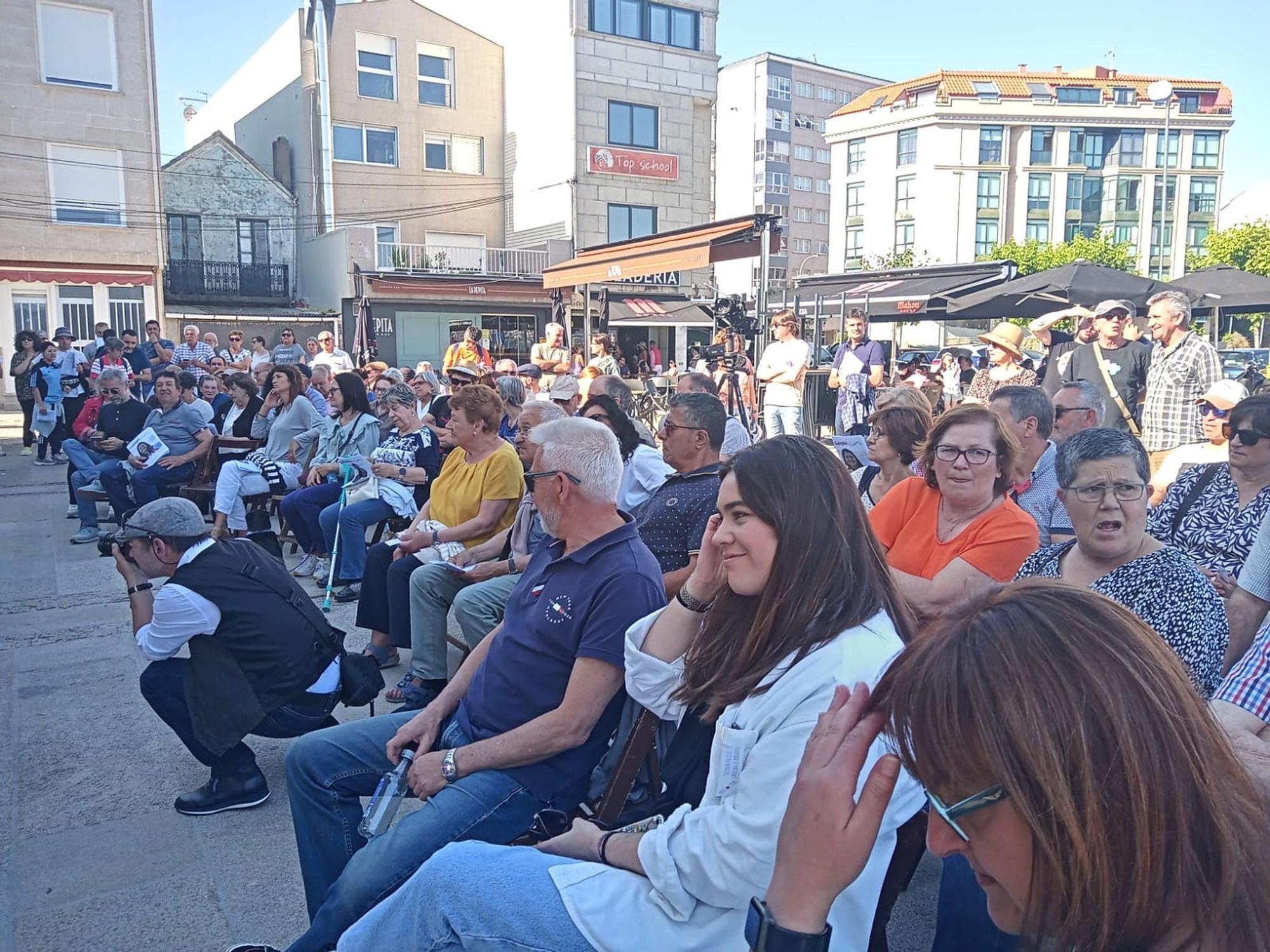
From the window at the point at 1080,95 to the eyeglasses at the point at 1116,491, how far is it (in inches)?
2826

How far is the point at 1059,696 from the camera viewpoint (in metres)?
0.90

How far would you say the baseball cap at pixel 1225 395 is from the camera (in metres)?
4.28

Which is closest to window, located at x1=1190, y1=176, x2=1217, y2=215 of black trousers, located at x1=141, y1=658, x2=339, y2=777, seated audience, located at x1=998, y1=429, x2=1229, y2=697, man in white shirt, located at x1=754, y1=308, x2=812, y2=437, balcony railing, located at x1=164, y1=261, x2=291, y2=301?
balcony railing, located at x1=164, y1=261, x2=291, y2=301

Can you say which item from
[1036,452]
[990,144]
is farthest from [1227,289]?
[990,144]

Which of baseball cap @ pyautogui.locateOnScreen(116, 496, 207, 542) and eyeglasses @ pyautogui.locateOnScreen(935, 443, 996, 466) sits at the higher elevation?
eyeglasses @ pyautogui.locateOnScreen(935, 443, 996, 466)

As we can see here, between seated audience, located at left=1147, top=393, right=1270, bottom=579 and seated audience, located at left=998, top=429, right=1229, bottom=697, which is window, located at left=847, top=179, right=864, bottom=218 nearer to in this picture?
seated audience, located at left=1147, top=393, right=1270, bottom=579

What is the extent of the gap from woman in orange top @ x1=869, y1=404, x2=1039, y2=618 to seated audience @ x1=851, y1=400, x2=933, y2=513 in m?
0.73

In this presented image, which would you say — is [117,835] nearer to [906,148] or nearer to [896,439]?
[896,439]

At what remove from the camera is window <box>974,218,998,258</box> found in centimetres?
6272

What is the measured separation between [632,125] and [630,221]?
2.75 meters

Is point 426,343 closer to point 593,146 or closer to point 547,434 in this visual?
point 593,146

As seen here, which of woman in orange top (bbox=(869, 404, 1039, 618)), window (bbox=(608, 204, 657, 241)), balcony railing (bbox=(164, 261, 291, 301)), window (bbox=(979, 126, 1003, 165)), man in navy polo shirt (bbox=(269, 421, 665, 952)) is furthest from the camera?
window (bbox=(979, 126, 1003, 165))

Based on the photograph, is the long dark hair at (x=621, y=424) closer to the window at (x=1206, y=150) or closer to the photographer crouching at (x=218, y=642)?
the photographer crouching at (x=218, y=642)

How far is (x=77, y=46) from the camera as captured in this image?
20.4 m
